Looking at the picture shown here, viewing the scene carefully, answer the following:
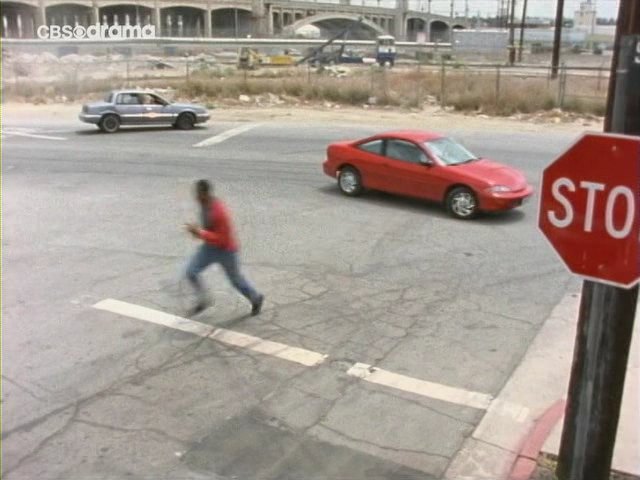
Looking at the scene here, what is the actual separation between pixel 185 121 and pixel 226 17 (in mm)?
87347

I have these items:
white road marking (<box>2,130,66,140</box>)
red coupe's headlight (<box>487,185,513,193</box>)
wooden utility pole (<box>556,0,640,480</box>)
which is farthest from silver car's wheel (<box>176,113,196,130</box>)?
wooden utility pole (<box>556,0,640,480</box>)

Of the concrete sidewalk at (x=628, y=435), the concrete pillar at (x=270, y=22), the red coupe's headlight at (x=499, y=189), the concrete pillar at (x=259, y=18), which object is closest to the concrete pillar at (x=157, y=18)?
the concrete pillar at (x=259, y=18)

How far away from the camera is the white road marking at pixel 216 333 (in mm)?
6402

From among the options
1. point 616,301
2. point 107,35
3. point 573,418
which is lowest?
point 573,418

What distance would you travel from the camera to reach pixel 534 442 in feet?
16.1

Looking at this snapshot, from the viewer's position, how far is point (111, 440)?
4.88m

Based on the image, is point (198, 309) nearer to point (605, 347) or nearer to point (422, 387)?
point (422, 387)

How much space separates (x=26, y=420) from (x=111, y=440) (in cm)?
78

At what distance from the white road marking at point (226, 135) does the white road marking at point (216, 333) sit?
13.2m

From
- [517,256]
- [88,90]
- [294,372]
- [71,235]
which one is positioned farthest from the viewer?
[88,90]

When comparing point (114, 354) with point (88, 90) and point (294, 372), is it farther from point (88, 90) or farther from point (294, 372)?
point (88, 90)

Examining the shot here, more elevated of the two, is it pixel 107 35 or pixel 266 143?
pixel 107 35

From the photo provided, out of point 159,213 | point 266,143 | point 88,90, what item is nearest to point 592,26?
point 88,90

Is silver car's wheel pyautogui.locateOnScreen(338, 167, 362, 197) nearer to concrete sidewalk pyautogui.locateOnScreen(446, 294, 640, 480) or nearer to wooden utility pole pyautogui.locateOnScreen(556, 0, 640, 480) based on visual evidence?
concrete sidewalk pyautogui.locateOnScreen(446, 294, 640, 480)
